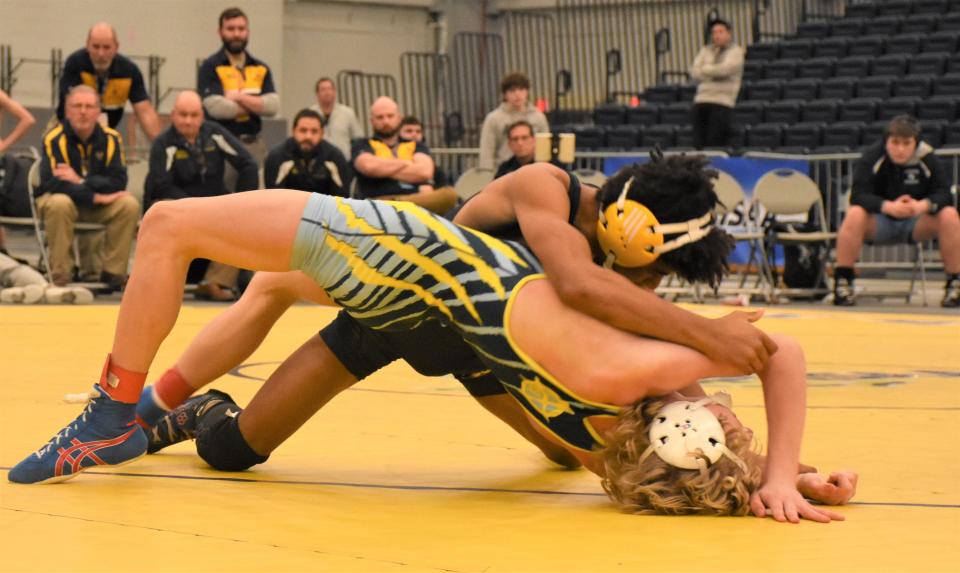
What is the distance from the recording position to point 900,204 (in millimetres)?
9852

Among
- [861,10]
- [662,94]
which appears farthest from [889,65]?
[662,94]

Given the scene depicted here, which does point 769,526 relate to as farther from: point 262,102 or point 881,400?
point 262,102

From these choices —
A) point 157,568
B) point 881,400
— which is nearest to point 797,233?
point 881,400

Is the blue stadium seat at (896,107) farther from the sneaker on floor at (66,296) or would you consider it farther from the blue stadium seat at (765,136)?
the sneaker on floor at (66,296)

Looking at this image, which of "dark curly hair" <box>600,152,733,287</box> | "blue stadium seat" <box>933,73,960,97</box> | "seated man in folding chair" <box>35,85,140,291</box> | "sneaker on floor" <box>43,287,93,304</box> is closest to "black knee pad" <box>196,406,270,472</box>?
"dark curly hair" <box>600,152,733,287</box>

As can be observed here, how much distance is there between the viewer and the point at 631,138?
606 inches

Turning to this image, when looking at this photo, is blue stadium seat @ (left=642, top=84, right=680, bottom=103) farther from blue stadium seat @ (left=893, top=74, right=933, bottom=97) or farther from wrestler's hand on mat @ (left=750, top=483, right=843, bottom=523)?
wrestler's hand on mat @ (left=750, top=483, right=843, bottom=523)

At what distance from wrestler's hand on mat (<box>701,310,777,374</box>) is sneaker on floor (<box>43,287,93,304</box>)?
264 inches

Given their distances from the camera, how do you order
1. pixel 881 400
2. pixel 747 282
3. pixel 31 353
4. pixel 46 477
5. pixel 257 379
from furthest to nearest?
pixel 747 282, pixel 31 353, pixel 257 379, pixel 881 400, pixel 46 477

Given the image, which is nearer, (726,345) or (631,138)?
(726,345)

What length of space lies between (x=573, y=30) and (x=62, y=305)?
1246 centimetres

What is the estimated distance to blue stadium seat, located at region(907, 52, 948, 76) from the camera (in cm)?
1422

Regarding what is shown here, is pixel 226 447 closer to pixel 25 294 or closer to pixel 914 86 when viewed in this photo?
pixel 25 294

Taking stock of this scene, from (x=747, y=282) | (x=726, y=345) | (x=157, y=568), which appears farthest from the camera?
(x=747, y=282)
